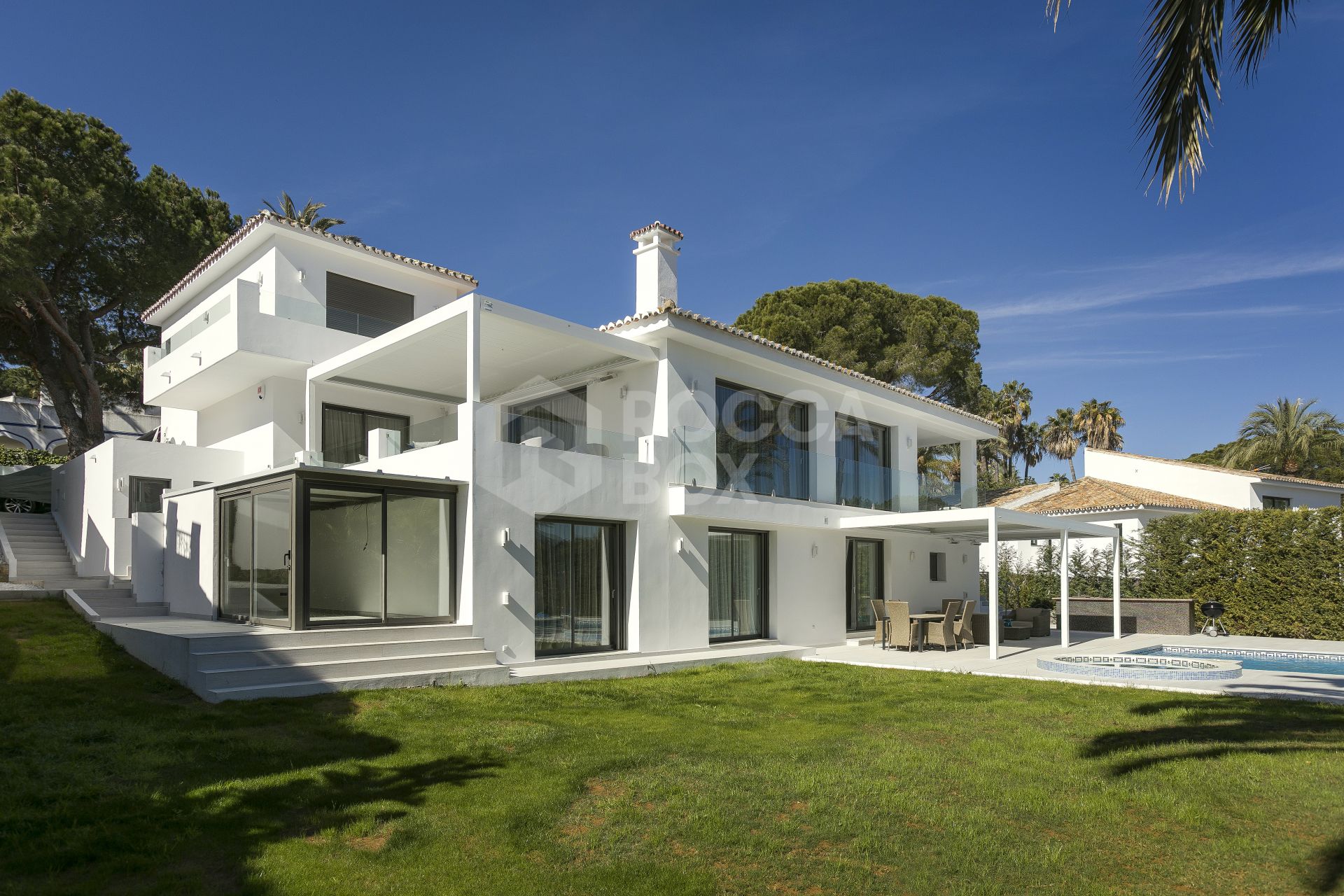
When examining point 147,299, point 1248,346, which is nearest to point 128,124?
point 147,299

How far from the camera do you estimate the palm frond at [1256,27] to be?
5.05 meters

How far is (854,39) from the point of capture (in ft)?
56.9

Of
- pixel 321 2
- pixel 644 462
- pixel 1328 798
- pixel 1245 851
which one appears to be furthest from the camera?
pixel 321 2

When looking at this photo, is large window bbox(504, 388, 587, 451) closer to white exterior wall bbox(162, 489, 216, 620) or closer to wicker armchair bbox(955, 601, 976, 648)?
white exterior wall bbox(162, 489, 216, 620)

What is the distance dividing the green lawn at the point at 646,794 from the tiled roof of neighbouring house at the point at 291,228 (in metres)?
9.76

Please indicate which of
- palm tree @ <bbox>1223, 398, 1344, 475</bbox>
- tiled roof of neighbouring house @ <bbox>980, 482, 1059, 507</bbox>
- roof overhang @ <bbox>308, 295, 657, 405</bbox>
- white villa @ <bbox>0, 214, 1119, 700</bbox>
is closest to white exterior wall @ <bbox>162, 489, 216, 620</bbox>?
white villa @ <bbox>0, 214, 1119, 700</bbox>

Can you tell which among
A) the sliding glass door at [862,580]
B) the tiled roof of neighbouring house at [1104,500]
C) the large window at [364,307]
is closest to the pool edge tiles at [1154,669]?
the sliding glass door at [862,580]

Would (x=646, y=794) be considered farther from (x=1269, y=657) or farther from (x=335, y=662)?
(x=1269, y=657)

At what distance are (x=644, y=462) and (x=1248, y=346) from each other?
23.1 metres

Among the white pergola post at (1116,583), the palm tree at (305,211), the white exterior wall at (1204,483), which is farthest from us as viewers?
the palm tree at (305,211)

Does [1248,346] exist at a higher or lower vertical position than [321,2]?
lower

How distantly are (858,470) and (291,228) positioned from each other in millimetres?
13110

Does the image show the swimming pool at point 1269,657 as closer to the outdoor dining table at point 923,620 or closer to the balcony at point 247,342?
the outdoor dining table at point 923,620

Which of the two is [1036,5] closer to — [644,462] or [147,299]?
[644,462]
